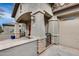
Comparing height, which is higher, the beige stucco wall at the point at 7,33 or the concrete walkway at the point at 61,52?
the beige stucco wall at the point at 7,33

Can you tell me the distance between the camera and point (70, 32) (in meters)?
5.55

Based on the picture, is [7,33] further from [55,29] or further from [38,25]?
[38,25]

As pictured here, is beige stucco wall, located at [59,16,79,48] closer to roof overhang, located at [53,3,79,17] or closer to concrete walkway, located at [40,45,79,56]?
roof overhang, located at [53,3,79,17]

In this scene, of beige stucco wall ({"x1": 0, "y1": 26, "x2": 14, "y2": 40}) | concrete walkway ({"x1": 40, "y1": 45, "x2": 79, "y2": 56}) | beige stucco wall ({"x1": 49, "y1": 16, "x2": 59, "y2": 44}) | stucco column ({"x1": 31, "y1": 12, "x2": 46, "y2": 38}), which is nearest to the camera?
concrete walkway ({"x1": 40, "y1": 45, "x2": 79, "y2": 56})

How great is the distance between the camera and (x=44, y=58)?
378cm

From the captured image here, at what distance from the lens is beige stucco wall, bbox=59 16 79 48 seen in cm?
514

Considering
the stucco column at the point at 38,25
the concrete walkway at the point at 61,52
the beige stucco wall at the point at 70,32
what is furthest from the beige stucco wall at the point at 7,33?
the concrete walkway at the point at 61,52

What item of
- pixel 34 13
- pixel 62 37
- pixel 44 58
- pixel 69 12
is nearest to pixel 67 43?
pixel 62 37

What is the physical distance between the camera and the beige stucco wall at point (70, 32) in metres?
5.14

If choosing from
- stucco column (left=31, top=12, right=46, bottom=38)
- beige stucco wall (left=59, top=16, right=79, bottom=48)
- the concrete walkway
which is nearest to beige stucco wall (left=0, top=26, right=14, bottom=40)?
stucco column (left=31, top=12, right=46, bottom=38)

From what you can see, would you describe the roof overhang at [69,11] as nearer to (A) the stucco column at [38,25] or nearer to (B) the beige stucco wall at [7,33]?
(A) the stucco column at [38,25]

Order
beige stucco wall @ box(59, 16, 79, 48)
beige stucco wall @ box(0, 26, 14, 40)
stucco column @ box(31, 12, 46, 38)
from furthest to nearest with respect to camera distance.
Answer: beige stucco wall @ box(0, 26, 14, 40) → beige stucco wall @ box(59, 16, 79, 48) → stucco column @ box(31, 12, 46, 38)

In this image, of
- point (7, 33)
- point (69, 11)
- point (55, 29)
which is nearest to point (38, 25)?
point (55, 29)

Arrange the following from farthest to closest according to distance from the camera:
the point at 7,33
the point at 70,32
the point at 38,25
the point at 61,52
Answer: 1. the point at 7,33
2. the point at 70,32
3. the point at 38,25
4. the point at 61,52
